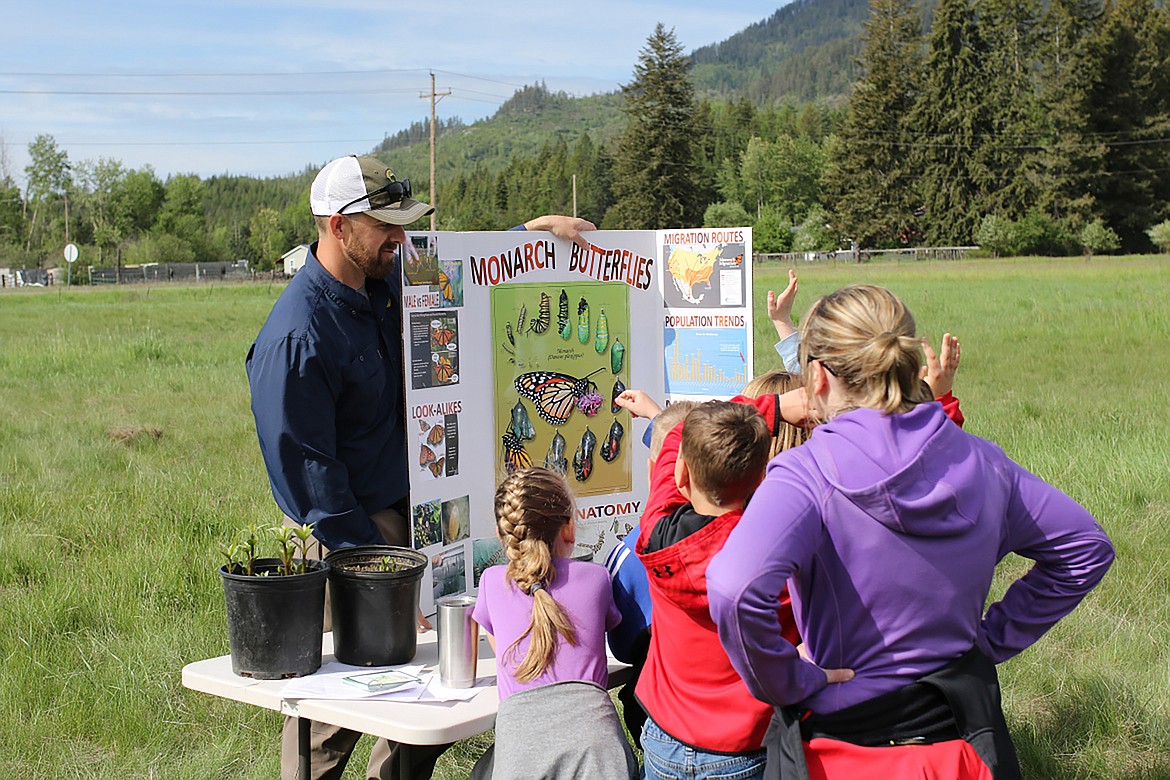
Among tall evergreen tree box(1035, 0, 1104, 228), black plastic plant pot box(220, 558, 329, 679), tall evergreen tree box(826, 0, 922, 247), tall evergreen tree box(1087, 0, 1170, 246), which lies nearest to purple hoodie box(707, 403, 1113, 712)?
black plastic plant pot box(220, 558, 329, 679)

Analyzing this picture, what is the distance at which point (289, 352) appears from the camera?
11.3 ft

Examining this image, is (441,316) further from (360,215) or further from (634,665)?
(634,665)

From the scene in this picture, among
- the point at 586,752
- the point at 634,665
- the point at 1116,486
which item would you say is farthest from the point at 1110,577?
the point at 586,752

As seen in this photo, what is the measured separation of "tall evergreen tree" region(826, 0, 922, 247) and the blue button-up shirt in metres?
76.3

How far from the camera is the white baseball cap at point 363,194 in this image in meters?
3.55

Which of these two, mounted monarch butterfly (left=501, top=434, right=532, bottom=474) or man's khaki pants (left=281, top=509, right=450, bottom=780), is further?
mounted monarch butterfly (left=501, top=434, right=532, bottom=474)

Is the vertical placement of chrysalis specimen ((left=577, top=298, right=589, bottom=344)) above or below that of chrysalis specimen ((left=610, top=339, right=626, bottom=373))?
above

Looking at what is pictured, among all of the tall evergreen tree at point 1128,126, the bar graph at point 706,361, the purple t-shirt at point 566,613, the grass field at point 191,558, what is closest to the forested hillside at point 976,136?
the tall evergreen tree at point 1128,126

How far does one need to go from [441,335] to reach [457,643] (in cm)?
124

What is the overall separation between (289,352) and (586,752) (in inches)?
61.3

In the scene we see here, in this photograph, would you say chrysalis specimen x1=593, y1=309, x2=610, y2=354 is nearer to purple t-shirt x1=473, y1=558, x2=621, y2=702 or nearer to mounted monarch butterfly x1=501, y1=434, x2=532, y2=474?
mounted monarch butterfly x1=501, y1=434, x2=532, y2=474

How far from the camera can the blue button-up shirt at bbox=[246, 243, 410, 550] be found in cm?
344

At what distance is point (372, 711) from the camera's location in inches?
111

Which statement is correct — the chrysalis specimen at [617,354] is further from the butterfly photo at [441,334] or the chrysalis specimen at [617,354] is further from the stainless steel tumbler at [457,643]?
the stainless steel tumbler at [457,643]
